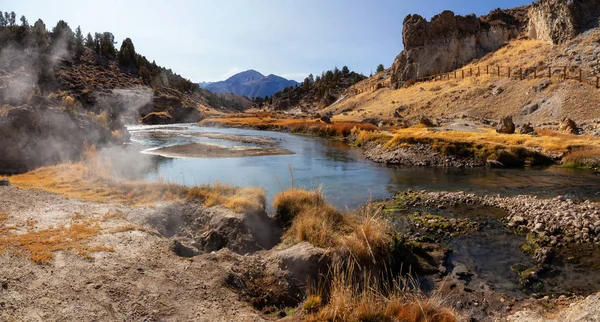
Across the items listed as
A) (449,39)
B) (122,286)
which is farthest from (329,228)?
(449,39)

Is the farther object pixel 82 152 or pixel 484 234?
pixel 82 152

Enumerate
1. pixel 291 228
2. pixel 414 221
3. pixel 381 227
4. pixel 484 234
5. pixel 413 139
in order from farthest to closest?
pixel 413 139 → pixel 414 221 → pixel 484 234 → pixel 291 228 → pixel 381 227

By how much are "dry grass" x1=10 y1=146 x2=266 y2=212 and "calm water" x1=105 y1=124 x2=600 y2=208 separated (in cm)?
207

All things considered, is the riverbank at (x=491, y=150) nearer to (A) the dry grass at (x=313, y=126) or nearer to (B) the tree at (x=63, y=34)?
(A) the dry grass at (x=313, y=126)

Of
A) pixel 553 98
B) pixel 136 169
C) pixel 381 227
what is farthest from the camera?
pixel 553 98

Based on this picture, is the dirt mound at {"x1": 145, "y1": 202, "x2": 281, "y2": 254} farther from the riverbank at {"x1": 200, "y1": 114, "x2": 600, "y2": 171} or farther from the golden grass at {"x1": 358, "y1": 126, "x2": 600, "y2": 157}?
the golden grass at {"x1": 358, "y1": 126, "x2": 600, "y2": 157}

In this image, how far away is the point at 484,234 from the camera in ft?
41.3

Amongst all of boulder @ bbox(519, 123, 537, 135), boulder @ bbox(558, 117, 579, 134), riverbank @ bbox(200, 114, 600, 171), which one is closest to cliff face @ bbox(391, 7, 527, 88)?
boulder @ bbox(558, 117, 579, 134)

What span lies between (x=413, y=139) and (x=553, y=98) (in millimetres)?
23082

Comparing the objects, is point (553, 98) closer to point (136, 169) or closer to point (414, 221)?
point (414, 221)

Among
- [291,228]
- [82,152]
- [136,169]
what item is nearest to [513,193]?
[291,228]

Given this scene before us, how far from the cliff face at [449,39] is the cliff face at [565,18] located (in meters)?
13.1

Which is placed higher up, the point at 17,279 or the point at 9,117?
the point at 9,117

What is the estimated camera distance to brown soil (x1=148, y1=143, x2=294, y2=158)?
32.9 m
